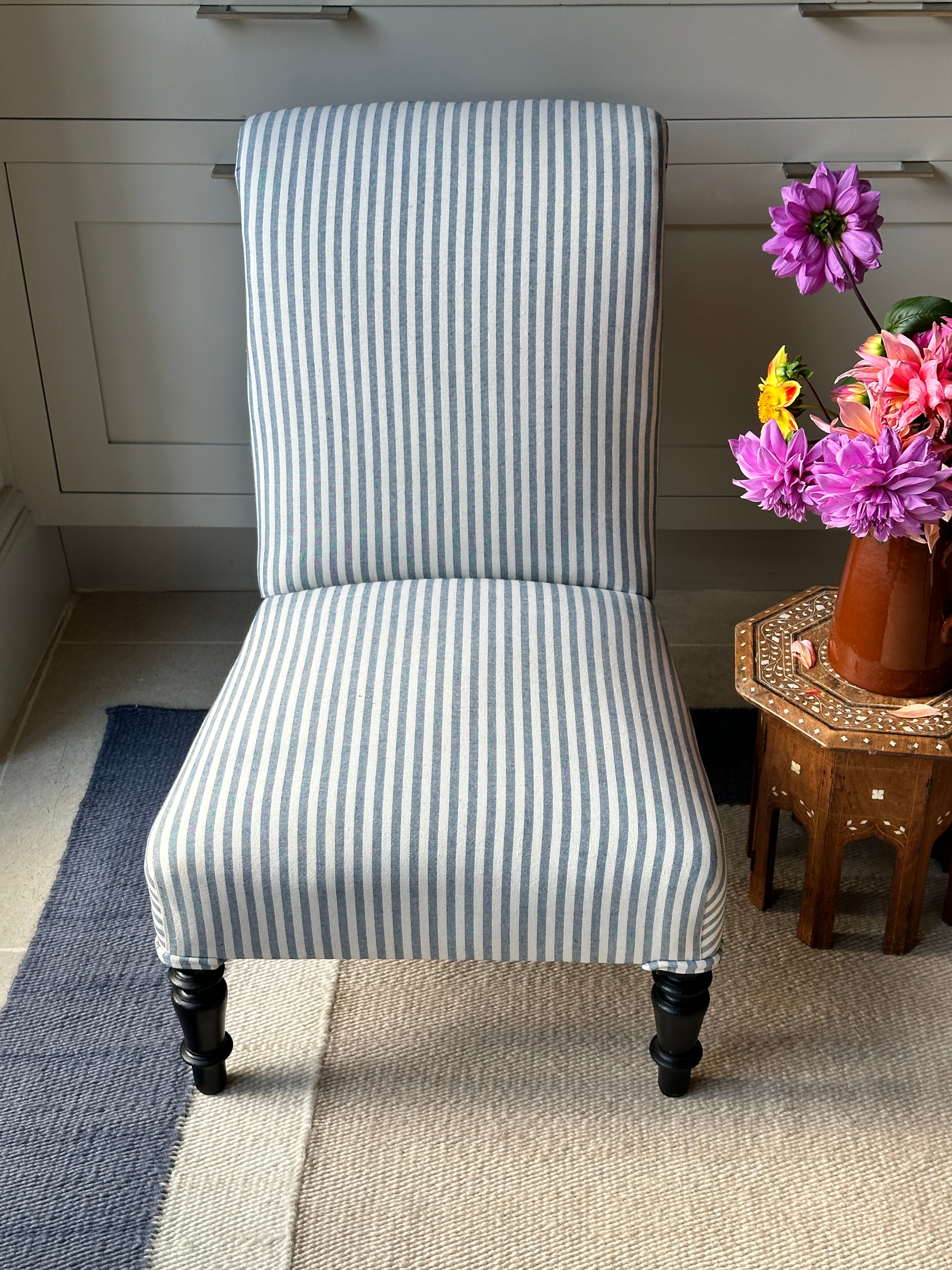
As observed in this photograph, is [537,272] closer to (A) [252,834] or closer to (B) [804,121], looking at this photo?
(B) [804,121]

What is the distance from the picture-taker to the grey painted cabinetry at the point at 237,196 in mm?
1410

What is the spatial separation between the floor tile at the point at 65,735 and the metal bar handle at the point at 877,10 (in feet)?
3.78

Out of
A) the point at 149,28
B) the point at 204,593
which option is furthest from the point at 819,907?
the point at 149,28

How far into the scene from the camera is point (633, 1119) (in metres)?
1.13

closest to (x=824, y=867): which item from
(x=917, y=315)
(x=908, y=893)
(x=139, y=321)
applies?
(x=908, y=893)

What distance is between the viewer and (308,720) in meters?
1.06

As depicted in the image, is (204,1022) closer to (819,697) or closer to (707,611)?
(819,697)

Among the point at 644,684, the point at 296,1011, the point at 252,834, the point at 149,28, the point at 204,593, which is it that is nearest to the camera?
the point at 252,834

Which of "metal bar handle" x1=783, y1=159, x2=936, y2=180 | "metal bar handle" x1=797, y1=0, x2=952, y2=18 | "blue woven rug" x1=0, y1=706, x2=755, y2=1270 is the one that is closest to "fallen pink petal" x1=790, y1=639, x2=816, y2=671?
"blue woven rug" x1=0, y1=706, x2=755, y2=1270

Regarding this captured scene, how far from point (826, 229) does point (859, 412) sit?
19cm

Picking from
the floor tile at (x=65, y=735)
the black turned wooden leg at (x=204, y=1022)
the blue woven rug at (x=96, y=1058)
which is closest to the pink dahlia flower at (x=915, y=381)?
the blue woven rug at (x=96, y=1058)

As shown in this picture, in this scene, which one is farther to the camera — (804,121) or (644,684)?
(804,121)

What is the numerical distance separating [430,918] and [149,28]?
111 centimetres

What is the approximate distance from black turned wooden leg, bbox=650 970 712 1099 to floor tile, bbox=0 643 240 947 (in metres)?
0.72
